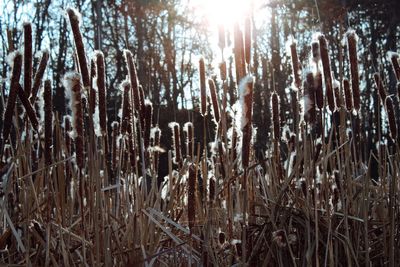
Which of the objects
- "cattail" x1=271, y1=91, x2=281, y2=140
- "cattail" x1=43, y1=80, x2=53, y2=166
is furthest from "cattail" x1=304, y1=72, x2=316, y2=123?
"cattail" x1=43, y1=80, x2=53, y2=166

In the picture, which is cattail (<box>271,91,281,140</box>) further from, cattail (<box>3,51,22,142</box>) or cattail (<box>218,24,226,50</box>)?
cattail (<box>3,51,22,142</box>)

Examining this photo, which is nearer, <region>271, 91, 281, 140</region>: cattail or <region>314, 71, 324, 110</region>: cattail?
<region>314, 71, 324, 110</region>: cattail

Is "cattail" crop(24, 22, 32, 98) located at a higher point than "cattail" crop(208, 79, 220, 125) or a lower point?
higher

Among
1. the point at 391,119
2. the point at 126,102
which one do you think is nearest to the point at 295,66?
the point at 391,119

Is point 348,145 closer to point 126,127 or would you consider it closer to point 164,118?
point 126,127

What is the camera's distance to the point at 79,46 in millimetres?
1294

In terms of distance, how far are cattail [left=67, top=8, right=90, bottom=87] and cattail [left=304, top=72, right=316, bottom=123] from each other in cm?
60

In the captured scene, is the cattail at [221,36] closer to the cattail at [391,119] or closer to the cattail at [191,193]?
the cattail at [191,193]

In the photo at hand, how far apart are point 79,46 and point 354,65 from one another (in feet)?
A: 2.63

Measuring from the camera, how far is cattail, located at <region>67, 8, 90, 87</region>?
130 centimetres

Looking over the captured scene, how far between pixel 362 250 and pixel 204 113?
74 centimetres

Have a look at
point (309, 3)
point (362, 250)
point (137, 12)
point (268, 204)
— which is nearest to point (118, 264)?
point (268, 204)

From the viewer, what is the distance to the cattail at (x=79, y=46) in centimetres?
130

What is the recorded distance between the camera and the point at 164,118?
12633 mm
